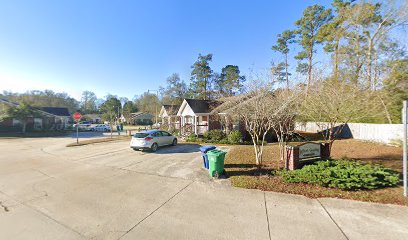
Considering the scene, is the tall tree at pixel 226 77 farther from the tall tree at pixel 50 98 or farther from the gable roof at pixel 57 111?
the tall tree at pixel 50 98

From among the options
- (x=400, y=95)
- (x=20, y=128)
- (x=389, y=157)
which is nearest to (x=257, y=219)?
(x=389, y=157)

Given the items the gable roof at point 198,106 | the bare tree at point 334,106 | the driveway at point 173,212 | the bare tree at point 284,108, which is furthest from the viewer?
the gable roof at point 198,106

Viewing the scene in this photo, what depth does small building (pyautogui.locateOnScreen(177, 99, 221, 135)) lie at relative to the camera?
20.4 m

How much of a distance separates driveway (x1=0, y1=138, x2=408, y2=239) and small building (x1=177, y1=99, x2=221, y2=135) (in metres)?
13.5

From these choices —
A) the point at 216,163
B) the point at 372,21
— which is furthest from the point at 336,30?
the point at 216,163

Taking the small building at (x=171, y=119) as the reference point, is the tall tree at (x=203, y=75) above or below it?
above

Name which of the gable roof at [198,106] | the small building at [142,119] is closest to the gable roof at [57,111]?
the small building at [142,119]

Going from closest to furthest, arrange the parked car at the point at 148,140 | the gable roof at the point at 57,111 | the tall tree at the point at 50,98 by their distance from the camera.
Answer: the parked car at the point at 148,140, the gable roof at the point at 57,111, the tall tree at the point at 50,98

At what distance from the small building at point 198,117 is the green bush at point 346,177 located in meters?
13.5

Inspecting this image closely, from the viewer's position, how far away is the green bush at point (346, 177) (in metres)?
5.44

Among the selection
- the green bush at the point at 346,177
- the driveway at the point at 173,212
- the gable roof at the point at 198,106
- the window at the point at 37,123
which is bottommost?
the driveway at the point at 173,212

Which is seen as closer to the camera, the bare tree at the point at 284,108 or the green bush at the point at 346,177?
the green bush at the point at 346,177

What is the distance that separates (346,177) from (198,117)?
16.9m

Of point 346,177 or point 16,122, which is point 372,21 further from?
point 16,122
